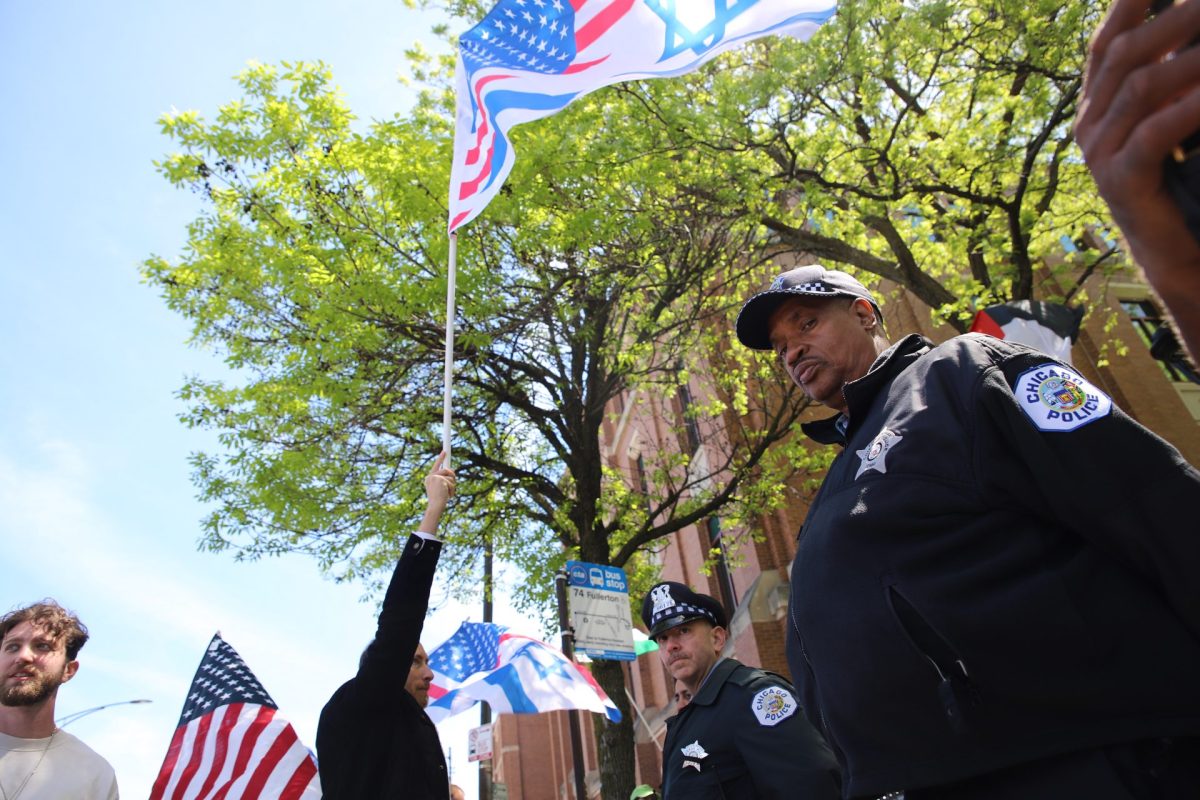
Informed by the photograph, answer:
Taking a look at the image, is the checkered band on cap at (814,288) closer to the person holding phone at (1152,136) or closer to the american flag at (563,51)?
the person holding phone at (1152,136)

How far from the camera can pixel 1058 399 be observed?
66.5 inches

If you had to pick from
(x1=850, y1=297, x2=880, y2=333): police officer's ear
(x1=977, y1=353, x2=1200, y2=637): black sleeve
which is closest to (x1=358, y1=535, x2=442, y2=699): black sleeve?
(x1=850, y1=297, x2=880, y2=333): police officer's ear

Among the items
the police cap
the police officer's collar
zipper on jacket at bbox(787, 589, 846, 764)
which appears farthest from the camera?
the police cap

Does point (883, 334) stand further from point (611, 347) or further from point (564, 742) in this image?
point (564, 742)

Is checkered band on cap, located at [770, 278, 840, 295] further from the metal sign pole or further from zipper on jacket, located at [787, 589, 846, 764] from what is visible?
the metal sign pole

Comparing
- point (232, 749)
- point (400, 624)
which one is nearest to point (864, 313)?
point (400, 624)

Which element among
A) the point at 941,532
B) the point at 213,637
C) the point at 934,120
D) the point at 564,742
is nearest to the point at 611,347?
the point at 934,120

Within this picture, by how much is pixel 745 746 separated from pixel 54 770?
9.81 ft

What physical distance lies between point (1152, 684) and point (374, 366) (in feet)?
29.5

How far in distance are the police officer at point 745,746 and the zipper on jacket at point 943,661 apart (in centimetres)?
166

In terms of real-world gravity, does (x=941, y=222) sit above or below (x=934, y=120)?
below

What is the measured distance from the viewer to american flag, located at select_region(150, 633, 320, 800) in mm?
3486

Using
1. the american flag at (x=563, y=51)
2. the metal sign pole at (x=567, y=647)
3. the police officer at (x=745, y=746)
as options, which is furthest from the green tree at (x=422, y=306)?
the police officer at (x=745, y=746)

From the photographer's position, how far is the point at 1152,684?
1.46 metres
